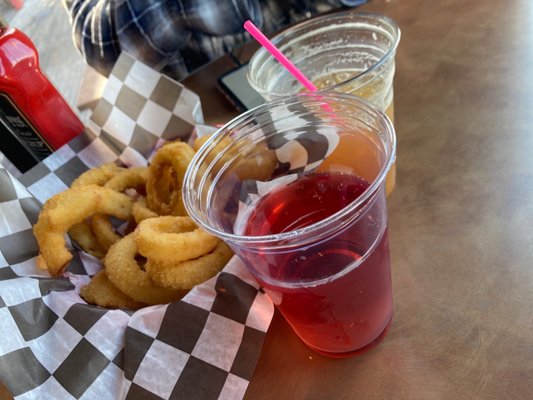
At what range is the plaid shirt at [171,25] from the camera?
196 cm

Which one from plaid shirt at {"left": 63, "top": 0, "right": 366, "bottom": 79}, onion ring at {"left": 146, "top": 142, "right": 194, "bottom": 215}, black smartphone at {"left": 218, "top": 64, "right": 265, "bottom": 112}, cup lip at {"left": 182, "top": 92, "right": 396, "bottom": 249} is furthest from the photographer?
plaid shirt at {"left": 63, "top": 0, "right": 366, "bottom": 79}

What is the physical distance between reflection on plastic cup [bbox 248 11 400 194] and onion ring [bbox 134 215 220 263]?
0.25m

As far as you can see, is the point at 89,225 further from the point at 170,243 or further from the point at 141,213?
the point at 170,243

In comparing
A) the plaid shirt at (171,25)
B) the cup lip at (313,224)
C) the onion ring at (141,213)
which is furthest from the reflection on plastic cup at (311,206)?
the plaid shirt at (171,25)

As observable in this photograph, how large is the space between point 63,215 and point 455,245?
2.13 feet

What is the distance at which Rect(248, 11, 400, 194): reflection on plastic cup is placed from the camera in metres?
0.90

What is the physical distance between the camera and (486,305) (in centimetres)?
73

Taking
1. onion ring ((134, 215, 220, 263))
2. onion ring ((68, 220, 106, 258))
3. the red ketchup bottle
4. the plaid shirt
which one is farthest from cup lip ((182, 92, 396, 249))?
the plaid shirt

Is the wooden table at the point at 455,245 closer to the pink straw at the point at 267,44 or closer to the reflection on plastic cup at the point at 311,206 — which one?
the reflection on plastic cup at the point at 311,206

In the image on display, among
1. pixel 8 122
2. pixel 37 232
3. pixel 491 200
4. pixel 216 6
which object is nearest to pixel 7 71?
pixel 8 122

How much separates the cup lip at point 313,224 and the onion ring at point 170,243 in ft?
0.38

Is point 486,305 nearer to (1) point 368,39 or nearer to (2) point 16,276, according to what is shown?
(1) point 368,39

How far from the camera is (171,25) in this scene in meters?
2.01

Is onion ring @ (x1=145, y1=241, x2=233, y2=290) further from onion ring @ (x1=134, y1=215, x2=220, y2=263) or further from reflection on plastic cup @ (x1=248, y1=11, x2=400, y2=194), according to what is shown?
reflection on plastic cup @ (x1=248, y1=11, x2=400, y2=194)
